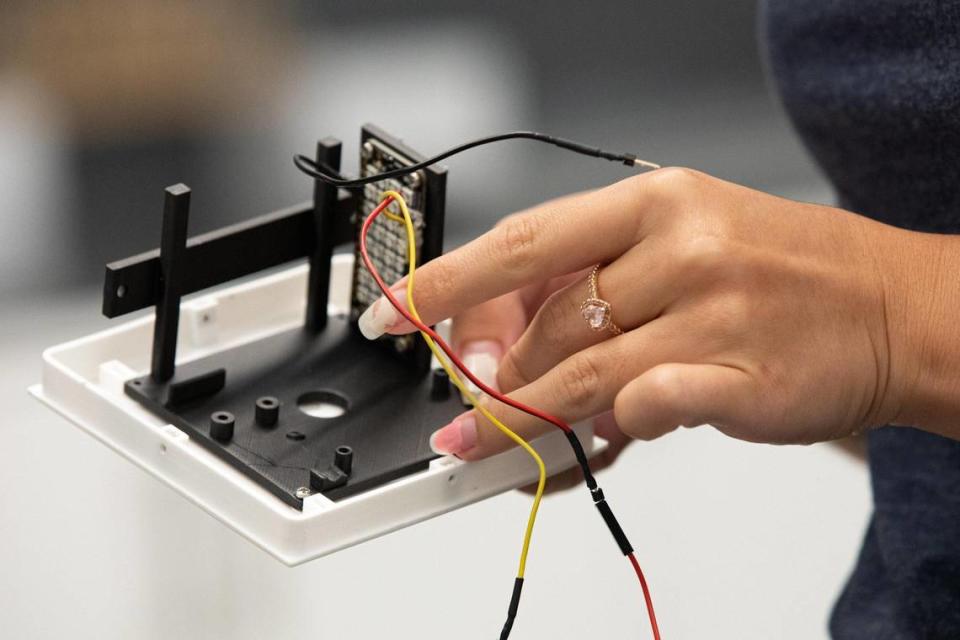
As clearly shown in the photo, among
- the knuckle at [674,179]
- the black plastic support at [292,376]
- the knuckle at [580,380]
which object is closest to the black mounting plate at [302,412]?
the black plastic support at [292,376]

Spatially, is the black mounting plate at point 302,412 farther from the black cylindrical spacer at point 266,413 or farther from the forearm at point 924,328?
the forearm at point 924,328

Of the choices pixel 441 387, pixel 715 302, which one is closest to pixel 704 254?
pixel 715 302

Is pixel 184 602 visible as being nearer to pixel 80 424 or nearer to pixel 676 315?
pixel 80 424

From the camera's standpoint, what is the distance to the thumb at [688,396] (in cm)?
65

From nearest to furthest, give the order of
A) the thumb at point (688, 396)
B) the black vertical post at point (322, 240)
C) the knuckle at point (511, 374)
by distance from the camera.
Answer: the thumb at point (688, 396), the knuckle at point (511, 374), the black vertical post at point (322, 240)

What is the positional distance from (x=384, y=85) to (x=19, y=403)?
1155mm

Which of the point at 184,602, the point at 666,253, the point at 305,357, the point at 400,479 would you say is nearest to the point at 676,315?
the point at 666,253

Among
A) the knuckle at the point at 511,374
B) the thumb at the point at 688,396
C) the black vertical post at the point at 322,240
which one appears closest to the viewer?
the thumb at the point at 688,396

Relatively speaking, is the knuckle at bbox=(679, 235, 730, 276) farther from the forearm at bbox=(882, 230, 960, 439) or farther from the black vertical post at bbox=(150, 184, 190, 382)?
the black vertical post at bbox=(150, 184, 190, 382)

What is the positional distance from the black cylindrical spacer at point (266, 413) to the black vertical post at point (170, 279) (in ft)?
0.22

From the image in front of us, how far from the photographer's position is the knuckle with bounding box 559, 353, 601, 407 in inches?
27.3

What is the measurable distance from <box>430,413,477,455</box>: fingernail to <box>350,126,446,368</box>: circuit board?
0.11 meters

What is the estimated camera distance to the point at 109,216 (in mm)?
1913

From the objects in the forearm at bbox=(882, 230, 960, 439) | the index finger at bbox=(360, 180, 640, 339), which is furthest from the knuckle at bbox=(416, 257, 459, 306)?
the forearm at bbox=(882, 230, 960, 439)
